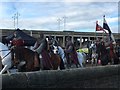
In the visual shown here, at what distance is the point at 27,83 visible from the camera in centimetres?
604

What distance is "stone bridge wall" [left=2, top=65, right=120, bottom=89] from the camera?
5941 millimetres

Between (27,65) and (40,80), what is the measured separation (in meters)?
6.18

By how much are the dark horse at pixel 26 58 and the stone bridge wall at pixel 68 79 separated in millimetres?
4220

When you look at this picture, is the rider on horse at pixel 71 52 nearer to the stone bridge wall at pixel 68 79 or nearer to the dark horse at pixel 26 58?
the dark horse at pixel 26 58

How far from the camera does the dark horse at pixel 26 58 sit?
1201cm

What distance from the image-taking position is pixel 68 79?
6.95m

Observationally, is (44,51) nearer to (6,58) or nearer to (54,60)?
(54,60)

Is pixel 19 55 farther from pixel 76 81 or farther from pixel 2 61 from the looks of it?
pixel 76 81

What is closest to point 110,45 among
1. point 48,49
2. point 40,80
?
point 48,49

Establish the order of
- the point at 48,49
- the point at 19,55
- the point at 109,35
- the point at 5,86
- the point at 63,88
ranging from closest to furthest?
the point at 5,86 → the point at 63,88 → the point at 19,55 → the point at 48,49 → the point at 109,35

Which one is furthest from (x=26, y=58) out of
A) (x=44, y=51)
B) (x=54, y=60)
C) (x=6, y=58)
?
(x=54, y=60)

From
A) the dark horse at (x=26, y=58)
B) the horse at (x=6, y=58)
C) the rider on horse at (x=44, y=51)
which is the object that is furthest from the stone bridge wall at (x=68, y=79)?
the rider on horse at (x=44, y=51)

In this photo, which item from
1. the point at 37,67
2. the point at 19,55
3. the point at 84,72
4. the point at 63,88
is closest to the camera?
the point at 63,88

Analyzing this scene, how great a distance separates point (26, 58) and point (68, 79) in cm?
567
